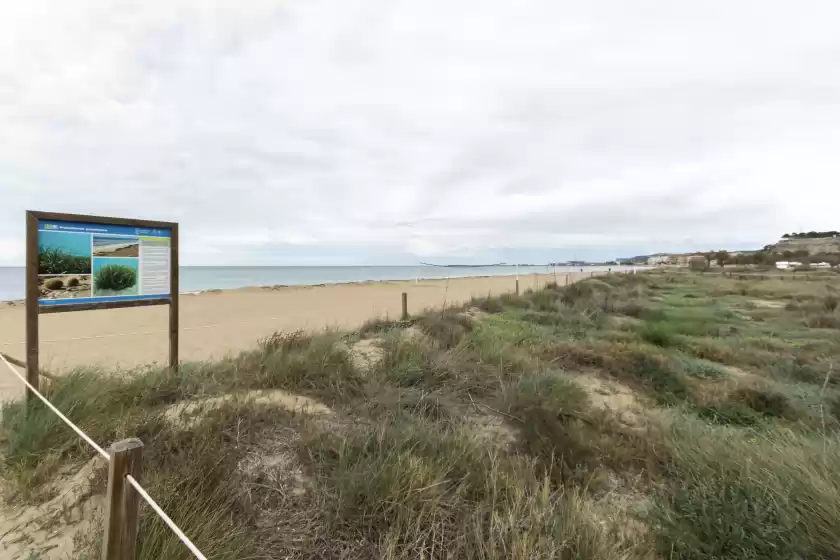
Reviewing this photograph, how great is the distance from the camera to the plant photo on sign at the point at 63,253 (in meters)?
4.11

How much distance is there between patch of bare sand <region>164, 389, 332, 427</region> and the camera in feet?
12.0

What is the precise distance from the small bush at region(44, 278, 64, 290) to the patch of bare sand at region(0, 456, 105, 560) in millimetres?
2117

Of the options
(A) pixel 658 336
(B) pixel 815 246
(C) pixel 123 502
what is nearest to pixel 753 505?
(C) pixel 123 502

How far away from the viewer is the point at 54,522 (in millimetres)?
2609

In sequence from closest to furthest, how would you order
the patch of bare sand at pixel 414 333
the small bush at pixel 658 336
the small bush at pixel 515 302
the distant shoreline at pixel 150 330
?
the patch of bare sand at pixel 414 333, the distant shoreline at pixel 150 330, the small bush at pixel 658 336, the small bush at pixel 515 302

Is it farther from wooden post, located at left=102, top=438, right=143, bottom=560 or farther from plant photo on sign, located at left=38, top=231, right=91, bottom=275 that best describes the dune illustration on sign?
wooden post, located at left=102, top=438, right=143, bottom=560

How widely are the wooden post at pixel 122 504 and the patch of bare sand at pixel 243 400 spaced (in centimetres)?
175

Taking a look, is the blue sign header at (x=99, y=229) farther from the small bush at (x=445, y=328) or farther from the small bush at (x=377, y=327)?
the small bush at (x=445, y=328)

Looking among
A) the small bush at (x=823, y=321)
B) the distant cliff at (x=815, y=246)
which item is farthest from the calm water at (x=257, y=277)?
the distant cliff at (x=815, y=246)

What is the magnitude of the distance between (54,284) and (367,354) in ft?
12.1

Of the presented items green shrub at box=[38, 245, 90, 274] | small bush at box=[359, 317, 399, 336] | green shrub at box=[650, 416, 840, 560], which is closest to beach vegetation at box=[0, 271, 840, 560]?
green shrub at box=[650, 416, 840, 560]

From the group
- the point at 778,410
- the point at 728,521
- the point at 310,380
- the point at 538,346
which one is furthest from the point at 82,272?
the point at 778,410

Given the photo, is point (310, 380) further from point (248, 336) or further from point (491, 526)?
point (248, 336)

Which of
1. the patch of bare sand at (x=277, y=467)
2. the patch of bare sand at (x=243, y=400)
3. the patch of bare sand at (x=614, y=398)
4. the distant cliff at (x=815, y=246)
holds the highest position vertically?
the distant cliff at (x=815, y=246)
